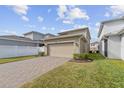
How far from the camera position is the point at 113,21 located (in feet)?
52.9

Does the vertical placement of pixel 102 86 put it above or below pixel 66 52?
below

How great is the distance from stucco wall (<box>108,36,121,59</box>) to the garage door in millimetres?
4887

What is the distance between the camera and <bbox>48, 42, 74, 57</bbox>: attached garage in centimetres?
1339

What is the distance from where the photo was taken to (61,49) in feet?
48.6

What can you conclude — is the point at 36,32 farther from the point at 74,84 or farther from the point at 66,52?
the point at 74,84

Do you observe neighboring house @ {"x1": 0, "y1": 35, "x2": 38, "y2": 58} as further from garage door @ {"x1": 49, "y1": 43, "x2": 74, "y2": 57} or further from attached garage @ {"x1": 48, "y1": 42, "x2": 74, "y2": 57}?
garage door @ {"x1": 49, "y1": 43, "x2": 74, "y2": 57}

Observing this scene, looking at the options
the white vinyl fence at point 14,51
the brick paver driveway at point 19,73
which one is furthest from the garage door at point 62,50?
the brick paver driveway at point 19,73

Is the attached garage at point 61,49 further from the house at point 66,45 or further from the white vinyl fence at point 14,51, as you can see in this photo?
the white vinyl fence at point 14,51

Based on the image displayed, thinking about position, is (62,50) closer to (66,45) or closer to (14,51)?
(66,45)

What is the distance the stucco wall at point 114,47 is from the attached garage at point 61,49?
192 inches
